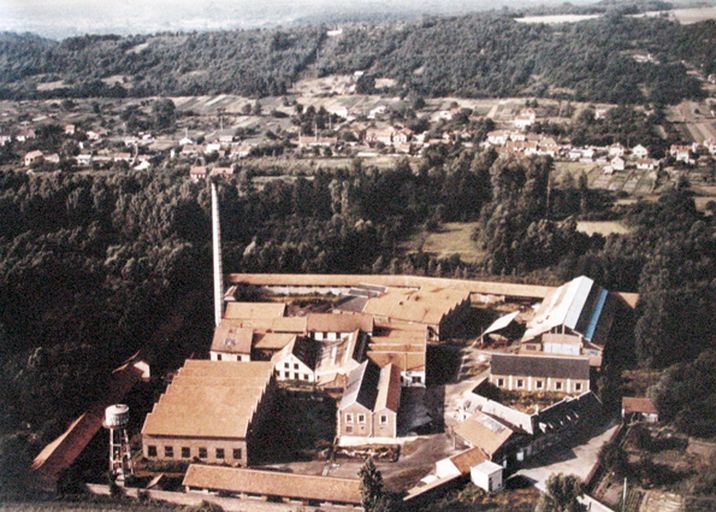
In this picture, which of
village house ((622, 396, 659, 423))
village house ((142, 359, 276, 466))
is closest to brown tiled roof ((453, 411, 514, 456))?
village house ((622, 396, 659, 423))

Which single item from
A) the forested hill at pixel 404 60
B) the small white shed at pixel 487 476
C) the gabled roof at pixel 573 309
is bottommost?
the small white shed at pixel 487 476

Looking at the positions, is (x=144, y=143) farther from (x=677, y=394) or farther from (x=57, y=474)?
(x=677, y=394)

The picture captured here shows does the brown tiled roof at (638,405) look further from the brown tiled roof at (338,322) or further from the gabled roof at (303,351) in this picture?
the gabled roof at (303,351)

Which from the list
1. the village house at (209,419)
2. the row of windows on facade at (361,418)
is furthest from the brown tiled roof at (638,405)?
the village house at (209,419)

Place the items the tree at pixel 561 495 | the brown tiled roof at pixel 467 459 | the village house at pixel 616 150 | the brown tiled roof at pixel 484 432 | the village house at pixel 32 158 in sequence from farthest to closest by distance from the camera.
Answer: the village house at pixel 616 150, the village house at pixel 32 158, the brown tiled roof at pixel 484 432, the brown tiled roof at pixel 467 459, the tree at pixel 561 495

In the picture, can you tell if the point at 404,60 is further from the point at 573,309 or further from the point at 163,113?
the point at 573,309
